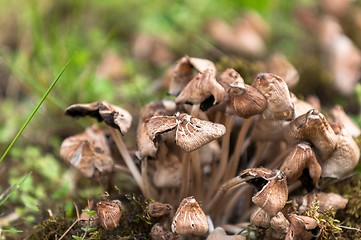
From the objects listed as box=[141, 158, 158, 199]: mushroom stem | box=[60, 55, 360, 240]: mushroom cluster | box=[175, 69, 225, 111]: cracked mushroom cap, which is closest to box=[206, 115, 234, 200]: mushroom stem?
box=[60, 55, 360, 240]: mushroom cluster

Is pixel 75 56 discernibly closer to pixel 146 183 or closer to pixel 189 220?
pixel 146 183

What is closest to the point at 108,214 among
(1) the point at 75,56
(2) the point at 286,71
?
(2) the point at 286,71

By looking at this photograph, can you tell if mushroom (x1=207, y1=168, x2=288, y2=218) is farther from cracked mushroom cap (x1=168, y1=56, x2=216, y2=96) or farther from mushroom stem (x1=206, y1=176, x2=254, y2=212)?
cracked mushroom cap (x1=168, y1=56, x2=216, y2=96)

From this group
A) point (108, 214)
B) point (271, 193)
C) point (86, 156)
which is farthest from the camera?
point (86, 156)

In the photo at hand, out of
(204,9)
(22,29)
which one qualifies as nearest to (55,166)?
(22,29)

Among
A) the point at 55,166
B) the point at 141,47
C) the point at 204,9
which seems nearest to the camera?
the point at 55,166

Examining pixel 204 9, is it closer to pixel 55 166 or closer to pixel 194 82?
pixel 55 166

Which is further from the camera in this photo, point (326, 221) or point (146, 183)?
point (146, 183)
